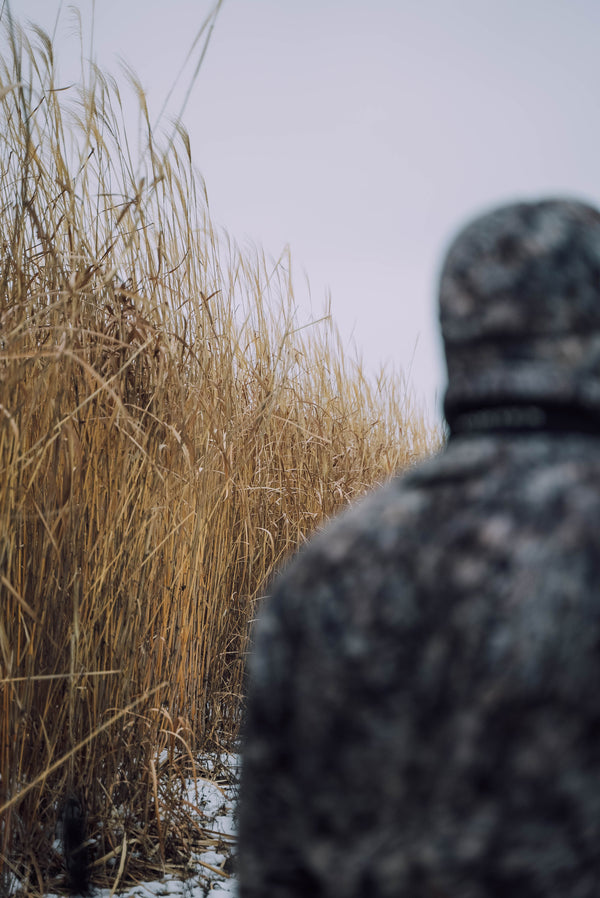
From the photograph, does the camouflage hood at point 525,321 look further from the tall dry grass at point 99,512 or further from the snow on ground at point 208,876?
the snow on ground at point 208,876

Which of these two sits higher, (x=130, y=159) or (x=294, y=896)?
(x=130, y=159)

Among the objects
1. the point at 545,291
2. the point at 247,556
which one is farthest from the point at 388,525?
the point at 247,556

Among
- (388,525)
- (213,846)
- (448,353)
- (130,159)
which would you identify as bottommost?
(213,846)

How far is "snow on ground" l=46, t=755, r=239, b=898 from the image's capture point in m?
1.45

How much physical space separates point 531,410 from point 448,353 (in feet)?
0.29

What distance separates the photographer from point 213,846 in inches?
65.9

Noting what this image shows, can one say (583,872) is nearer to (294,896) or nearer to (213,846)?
(294,896)

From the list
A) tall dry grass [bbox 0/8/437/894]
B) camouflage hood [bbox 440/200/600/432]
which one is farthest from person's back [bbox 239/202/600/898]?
tall dry grass [bbox 0/8/437/894]

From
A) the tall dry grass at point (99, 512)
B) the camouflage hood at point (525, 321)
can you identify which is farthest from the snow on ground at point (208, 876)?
the camouflage hood at point (525, 321)

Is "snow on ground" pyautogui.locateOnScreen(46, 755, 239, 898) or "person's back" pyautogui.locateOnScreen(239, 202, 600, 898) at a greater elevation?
"person's back" pyautogui.locateOnScreen(239, 202, 600, 898)

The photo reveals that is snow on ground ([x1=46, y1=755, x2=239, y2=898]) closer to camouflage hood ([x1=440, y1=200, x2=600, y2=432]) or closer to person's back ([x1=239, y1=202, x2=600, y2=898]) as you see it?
person's back ([x1=239, y1=202, x2=600, y2=898])

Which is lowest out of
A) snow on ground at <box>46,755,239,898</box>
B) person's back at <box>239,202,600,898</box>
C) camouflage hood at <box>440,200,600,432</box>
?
snow on ground at <box>46,755,239,898</box>

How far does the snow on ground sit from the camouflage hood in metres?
1.17

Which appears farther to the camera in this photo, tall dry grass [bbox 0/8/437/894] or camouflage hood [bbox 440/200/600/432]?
tall dry grass [bbox 0/8/437/894]
